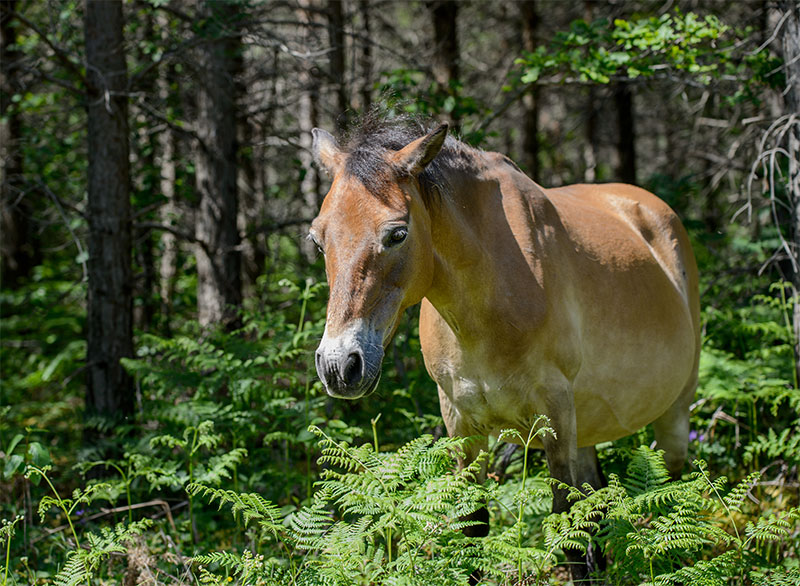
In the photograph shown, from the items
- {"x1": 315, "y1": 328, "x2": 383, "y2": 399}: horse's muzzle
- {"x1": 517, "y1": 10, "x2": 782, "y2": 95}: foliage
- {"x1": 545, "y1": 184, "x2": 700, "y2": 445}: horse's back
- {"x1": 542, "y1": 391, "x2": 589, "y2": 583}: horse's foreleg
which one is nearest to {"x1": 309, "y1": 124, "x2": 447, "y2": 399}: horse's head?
{"x1": 315, "y1": 328, "x2": 383, "y2": 399}: horse's muzzle

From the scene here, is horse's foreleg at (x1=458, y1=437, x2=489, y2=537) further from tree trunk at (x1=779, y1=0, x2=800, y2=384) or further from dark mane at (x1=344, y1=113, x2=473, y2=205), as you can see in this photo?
tree trunk at (x1=779, y1=0, x2=800, y2=384)

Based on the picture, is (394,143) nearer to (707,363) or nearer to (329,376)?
(329,376)

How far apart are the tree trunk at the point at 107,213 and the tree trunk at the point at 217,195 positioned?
3.47 ft

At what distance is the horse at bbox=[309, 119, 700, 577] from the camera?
322cm

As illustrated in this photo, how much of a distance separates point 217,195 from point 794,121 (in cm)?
541

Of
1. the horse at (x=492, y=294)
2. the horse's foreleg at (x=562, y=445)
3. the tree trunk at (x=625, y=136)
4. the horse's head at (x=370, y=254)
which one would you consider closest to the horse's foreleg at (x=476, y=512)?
the horse at (x=492, y=294)

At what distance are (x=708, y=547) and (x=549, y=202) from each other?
8.59 ft

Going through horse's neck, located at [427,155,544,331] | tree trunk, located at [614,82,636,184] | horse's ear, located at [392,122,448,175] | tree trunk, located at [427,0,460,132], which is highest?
tree trunk, located at [427,0,460,132]

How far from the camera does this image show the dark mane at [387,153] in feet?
11.1

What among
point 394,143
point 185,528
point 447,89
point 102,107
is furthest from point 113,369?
point 447,89

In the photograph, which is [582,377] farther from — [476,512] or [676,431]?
[676,431]

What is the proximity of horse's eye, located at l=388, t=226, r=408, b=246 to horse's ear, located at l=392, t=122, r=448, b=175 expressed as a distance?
1.17ft

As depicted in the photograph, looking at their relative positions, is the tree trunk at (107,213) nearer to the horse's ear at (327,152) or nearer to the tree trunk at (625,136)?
the horse's ear at (327,152)

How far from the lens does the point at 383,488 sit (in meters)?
3.13
